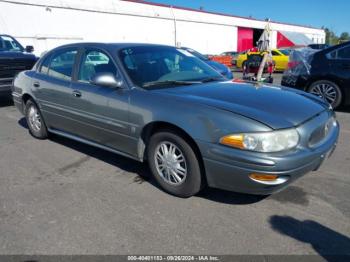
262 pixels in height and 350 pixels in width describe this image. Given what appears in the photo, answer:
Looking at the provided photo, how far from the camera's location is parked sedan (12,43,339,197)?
3025 mm

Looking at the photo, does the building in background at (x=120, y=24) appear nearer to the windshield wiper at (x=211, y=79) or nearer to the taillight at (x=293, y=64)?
the taillight at (x=293, y=64)

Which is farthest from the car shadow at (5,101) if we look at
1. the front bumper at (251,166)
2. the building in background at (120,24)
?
the building in background at (120,24)

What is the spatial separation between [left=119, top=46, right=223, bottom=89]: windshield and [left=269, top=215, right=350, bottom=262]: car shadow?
186 centimetres

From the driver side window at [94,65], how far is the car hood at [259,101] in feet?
2.76

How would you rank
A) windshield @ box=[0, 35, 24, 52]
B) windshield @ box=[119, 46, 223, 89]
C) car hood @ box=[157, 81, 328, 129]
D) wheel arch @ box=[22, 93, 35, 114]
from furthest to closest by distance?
windshield @ box=[0, 35, 24, 52] < wheel arch @ box=[22, 93, 35, 114] < windshield @ box=[119, 46, 223, 89] < car hood @ box=[157, 81, 328, 129]

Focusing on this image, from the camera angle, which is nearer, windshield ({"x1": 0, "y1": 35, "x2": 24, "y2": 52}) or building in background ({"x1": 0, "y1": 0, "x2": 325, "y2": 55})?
windshield ({"x1": 0, "y1": 35, "x2": 24, "y2": 52})

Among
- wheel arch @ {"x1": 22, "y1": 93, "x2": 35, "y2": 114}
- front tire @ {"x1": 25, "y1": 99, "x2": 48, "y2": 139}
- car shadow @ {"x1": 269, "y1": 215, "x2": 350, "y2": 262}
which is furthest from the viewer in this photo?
wheel arch @ {"x1": 22, "y1": 93, "x2": 35, "y2": 114}

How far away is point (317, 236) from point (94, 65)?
3.17m

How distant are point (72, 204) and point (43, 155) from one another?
1797 millimetres

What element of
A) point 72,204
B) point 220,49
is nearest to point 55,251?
point 72,204

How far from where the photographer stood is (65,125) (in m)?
4.89

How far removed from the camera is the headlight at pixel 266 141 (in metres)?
2.96

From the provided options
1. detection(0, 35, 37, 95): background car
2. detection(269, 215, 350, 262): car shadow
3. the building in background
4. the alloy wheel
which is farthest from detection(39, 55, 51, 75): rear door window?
the building in background

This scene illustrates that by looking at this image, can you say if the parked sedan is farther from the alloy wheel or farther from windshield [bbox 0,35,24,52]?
windshield [bbox 0,35,24,52]
